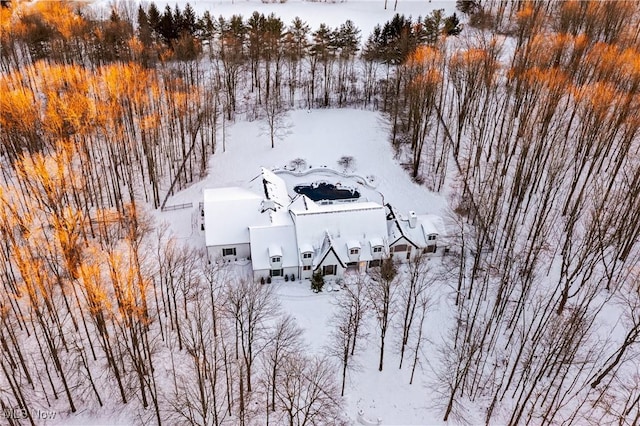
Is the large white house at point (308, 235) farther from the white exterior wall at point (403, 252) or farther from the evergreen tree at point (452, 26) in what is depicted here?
the evergreen tree at point (452, 26)

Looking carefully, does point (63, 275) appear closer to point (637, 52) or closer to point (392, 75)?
point (392, 75)

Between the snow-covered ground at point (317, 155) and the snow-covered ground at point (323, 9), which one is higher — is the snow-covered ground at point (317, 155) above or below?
below

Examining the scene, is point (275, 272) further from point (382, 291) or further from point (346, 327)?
point (382, 291)

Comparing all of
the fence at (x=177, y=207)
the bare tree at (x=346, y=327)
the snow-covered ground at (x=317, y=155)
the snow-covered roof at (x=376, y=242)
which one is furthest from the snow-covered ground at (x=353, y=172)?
the snow-covered roof at (x=376, y=242)

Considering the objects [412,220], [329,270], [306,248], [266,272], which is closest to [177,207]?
[266,272]

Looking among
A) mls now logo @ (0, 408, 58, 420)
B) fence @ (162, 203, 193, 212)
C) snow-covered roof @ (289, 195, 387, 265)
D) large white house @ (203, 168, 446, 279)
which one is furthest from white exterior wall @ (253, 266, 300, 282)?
mls now logo @ (0, 408, 58, 420)

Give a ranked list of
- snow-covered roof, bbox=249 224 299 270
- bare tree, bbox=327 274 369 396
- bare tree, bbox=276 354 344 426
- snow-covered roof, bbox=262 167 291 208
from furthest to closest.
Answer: snow-covered roof, bbox=262 167 291 208
snow-covered roof, bbox=249 224 299 270
bare tree, bbox=327 274 369 396
bare tree, bbox=276 354 344 426

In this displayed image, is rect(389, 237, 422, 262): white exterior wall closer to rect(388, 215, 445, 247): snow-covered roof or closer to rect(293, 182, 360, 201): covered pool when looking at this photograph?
rect(388, 215, 445, 247): snow-covered roof
